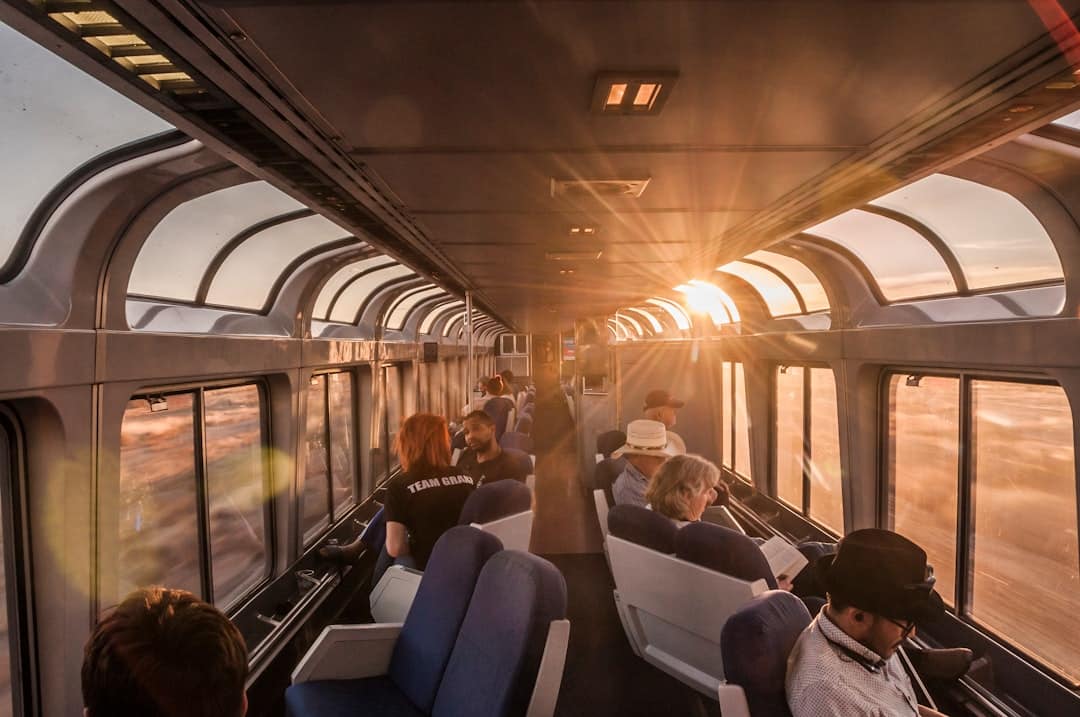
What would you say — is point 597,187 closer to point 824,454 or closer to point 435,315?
point 824,454

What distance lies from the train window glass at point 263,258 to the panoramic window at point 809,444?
4798mm

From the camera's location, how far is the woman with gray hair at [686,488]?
3.93 m

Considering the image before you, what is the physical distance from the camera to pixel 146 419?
3.25 meters

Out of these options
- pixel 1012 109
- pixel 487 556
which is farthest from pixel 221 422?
pixel 1012 109

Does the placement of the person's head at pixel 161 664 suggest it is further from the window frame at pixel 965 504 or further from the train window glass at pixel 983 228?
the window frame at pixel 965 504

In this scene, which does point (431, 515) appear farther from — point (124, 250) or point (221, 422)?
point (124, 250)

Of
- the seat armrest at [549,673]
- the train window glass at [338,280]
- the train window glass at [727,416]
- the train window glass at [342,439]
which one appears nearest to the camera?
the seat armrest at [549,673]

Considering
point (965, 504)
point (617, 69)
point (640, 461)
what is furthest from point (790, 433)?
point (617, 69)

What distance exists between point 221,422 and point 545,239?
2663 mm

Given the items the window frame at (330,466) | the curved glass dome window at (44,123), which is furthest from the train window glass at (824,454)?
the curved glass dome window at (44,123)

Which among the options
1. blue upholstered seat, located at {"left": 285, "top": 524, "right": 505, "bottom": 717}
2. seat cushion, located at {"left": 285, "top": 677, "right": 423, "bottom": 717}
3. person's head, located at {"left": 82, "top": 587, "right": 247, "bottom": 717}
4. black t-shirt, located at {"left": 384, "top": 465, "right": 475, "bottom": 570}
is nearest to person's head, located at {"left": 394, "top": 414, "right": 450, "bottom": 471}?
black t-shirt, located at {"left": 384, "top": 465, "right": 475, "bottom": 570}

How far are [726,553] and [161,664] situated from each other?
2655 millimetres

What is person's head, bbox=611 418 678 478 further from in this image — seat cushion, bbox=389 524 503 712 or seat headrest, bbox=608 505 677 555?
seat cushion, bbox=389 524 503 712

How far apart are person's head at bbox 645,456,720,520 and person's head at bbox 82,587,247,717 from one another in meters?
2.98
